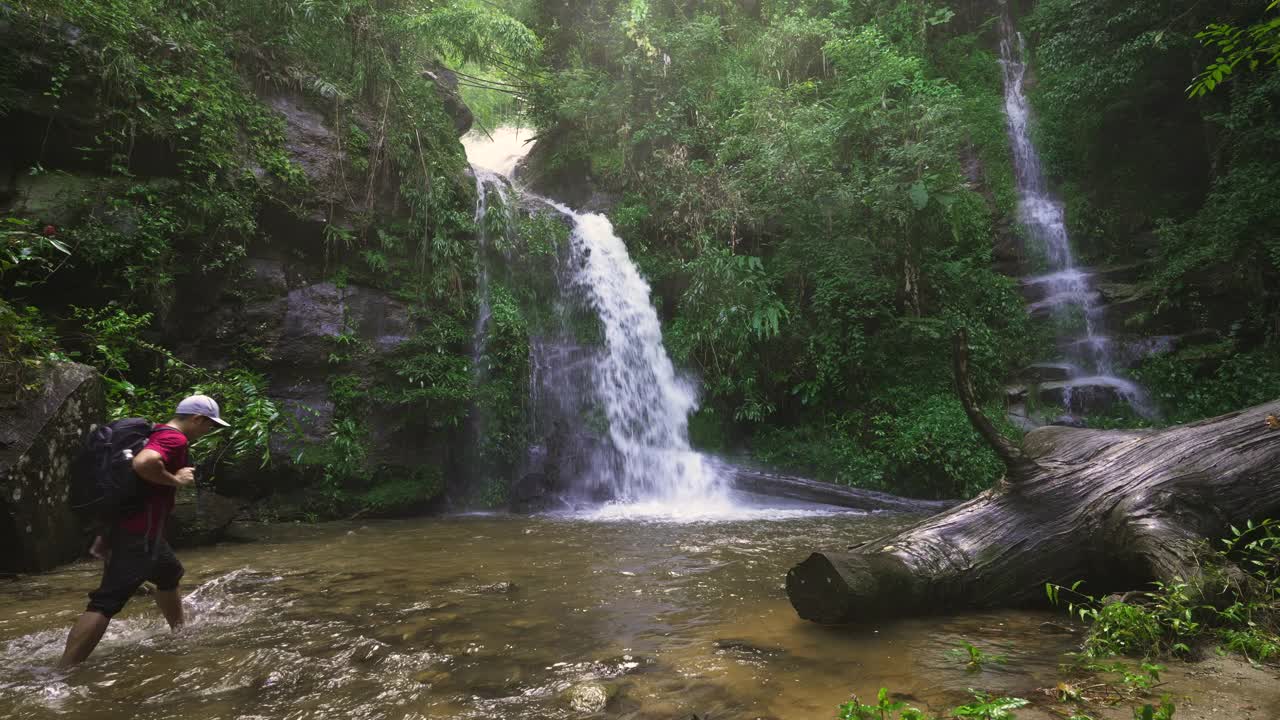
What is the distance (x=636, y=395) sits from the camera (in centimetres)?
1151

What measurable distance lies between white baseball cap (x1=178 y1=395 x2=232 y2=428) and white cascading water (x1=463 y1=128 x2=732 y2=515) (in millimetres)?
6175

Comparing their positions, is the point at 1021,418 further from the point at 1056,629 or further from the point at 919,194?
the point at 1056,629

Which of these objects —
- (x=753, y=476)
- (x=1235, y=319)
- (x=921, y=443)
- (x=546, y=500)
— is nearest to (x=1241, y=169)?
(x=1235, y=319)

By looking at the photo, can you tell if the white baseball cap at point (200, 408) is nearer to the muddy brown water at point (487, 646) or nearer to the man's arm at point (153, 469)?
the man's arm at point (153, 469)

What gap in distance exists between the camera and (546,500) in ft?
32.7

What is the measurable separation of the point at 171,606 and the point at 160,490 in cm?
69

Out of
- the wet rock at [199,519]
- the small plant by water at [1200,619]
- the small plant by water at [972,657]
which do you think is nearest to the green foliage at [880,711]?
the small plant by water at [972,657]

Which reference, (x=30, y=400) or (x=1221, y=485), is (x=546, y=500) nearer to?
(x=30, y=400)

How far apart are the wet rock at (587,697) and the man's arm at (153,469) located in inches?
86.7

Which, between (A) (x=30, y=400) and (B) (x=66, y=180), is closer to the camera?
(A) (x=30, y=400)

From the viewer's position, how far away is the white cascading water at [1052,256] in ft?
37.3

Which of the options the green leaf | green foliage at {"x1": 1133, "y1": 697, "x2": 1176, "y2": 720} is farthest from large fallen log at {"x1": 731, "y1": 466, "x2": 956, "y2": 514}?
green foliage at {"x1": 1133, "y1": 697, "x2": 1176, "y2": 720}

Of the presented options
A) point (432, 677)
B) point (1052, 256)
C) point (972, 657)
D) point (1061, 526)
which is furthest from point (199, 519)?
point (1052, 256)

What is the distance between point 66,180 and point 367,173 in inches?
150
